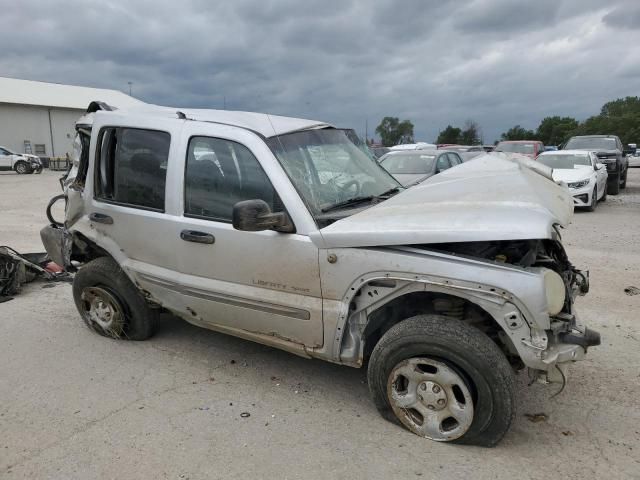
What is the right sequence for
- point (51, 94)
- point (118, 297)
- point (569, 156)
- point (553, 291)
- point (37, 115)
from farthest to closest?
1. point (51, 94)
2. point (37, 115)
3. point (569, 156)
4. point (118, 297)
5. point (553, 291)

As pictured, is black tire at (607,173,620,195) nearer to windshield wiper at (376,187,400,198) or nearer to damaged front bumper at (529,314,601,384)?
windshield wiper at (376,187,400,198)

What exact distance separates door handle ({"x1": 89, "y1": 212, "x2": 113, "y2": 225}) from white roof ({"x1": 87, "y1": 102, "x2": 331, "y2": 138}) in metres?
0.87

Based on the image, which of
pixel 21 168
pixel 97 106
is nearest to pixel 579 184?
pixel 97 106

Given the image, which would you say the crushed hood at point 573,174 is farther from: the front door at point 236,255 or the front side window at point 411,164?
the front door at point 236,255

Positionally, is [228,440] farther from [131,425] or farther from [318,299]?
[318,299]

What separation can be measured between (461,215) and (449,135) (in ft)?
272

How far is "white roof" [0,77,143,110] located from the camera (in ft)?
157

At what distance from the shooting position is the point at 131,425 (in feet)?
10.5

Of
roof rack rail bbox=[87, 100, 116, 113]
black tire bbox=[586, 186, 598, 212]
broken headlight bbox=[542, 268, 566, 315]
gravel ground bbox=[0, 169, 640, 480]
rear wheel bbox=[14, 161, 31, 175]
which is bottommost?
gravel ground bbox=[0, 169, 640, 480]

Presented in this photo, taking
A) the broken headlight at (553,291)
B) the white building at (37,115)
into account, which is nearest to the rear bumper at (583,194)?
the broken headlight at (553,291)

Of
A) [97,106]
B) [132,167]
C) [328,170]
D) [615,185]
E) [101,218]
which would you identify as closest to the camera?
[328,170]

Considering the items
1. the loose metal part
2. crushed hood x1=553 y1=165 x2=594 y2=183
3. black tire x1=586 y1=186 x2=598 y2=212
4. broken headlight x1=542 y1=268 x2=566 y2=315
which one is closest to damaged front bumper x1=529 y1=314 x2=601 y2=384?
broken headlight x1=542 y1=268 x2=566 y2=315

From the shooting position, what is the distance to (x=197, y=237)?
3.50m

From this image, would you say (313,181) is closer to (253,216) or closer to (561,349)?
(253,216)
